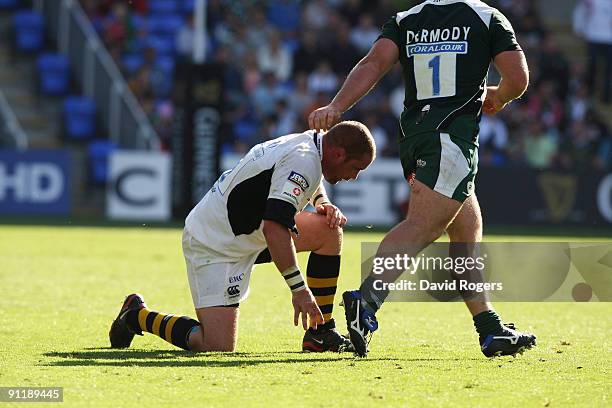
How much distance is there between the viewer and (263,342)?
739 centimetres

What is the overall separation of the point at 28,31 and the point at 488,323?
1900cm

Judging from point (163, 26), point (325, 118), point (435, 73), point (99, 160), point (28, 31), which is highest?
point (163, 26)

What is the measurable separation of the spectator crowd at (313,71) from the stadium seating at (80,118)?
0.94 m

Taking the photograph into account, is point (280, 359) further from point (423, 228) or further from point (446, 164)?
point (446, 164)

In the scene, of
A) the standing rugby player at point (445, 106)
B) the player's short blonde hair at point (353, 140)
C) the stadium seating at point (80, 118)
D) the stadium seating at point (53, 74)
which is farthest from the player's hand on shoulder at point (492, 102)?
the stadium seating at point (53, 74)

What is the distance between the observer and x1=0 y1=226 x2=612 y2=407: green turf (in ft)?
17.9

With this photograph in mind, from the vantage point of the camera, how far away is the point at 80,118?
22.8 m

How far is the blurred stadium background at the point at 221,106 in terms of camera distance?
2088cm

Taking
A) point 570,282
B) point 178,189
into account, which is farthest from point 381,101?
point 570,282

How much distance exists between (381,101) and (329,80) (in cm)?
107

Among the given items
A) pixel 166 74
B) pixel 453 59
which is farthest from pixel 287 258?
pixel 166 74

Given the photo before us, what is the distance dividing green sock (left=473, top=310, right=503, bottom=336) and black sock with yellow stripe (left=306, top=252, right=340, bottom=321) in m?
0.91

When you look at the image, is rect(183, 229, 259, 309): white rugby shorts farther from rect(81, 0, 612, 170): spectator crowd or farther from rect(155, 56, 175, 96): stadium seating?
rect(155, 56, 175, 96): stadium seating

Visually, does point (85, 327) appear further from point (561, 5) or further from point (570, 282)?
point (561, 5)
